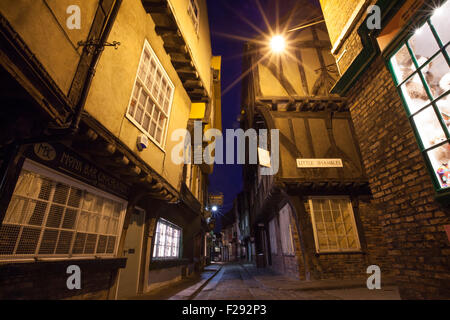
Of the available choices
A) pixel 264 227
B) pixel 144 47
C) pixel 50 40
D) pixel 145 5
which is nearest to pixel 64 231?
pixel 50 40

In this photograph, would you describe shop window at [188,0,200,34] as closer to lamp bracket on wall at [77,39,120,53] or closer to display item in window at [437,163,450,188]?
lamp bracket on wall at [77,39,120,53]

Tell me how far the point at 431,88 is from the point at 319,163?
20.5ft

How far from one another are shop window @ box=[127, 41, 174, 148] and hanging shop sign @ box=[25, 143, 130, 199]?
136 cm

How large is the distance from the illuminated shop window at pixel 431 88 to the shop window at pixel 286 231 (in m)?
6.65

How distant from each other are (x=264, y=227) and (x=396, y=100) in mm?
13857

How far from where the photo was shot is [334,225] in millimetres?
8578

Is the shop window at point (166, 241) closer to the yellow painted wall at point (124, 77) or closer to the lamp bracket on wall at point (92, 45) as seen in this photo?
the yellow painted wall at point (124, 77)

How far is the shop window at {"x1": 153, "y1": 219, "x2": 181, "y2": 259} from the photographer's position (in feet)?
25.8

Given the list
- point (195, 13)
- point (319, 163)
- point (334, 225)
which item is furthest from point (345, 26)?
point (334, 225)

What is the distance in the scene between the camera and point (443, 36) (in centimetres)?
311

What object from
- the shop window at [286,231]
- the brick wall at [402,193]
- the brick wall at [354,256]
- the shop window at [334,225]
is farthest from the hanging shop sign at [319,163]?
the brick wall at [402,193]

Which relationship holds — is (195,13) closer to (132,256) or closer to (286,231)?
(132,256)
